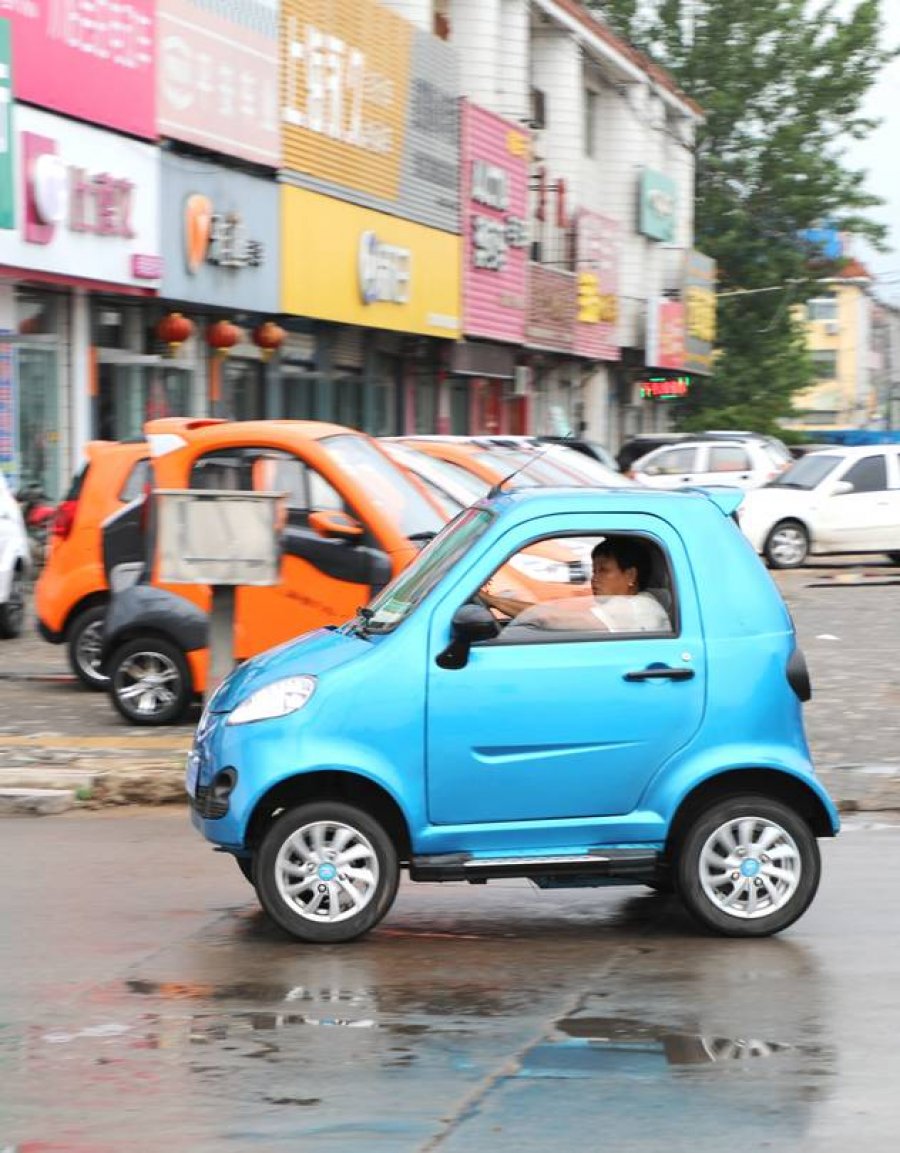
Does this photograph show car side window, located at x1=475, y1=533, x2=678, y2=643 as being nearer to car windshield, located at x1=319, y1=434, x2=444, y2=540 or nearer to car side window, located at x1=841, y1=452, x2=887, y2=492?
car windshield, located at x1=319, y1=434, x2=444, y2=540

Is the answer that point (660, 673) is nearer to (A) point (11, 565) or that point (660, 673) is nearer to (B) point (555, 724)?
(B) point (555, 724)

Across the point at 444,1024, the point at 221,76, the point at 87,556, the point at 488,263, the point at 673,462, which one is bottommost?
the point at 444,1024

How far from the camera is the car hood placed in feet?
24.2

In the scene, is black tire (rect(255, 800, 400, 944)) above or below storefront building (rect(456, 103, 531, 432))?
below

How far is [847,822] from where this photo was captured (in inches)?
396

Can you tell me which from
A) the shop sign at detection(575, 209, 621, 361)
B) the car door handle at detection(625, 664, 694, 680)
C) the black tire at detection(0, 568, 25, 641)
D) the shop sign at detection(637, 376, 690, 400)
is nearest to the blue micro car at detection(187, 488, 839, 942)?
the car door handle at detection(625, 664, 694, 680)

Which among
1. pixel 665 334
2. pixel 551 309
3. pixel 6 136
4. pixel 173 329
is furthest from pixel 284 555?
pixel 665 334

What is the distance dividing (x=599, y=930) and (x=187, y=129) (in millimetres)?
19459

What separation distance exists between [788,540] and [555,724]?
2120 cm

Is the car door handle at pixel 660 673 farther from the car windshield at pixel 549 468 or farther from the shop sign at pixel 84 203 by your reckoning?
the shop sign at pixel 84 203

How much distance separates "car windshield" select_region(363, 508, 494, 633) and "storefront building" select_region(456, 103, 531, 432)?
29.4 meters

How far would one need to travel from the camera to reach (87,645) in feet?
48.0

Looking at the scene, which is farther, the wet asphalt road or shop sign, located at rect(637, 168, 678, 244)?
shop sign, located at rect(637, 168, 678, 244)

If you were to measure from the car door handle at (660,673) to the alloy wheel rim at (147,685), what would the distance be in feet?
19.7
